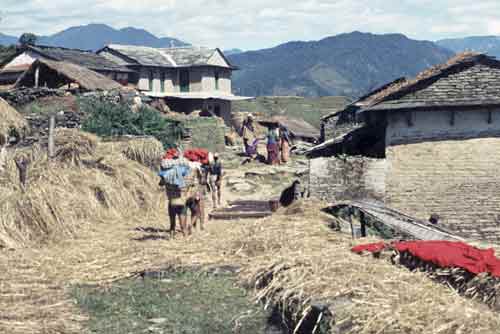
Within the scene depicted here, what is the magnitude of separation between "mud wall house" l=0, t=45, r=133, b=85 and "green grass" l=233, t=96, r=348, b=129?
10.9m

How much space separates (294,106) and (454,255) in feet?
139

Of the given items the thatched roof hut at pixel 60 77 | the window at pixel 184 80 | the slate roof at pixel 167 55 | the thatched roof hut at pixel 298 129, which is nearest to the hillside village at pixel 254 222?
the thatched roof hut at pixel 60 77

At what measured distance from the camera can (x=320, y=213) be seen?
10.8 metres

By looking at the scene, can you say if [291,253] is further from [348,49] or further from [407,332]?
[348,49]

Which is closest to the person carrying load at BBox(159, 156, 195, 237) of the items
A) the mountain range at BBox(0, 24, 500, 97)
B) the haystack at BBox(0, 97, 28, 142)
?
Answer: the haystack at BBox(0, 97, 28, 142)

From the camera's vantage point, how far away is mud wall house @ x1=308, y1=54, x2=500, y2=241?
14.0 m

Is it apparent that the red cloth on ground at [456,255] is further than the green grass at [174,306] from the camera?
Yes

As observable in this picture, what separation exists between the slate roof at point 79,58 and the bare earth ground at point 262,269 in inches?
973

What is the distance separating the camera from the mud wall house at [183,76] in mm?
40562

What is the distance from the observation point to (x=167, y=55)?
4425 cm

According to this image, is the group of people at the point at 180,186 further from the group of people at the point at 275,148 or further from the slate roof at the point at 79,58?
the slate roof at the point at 79,58

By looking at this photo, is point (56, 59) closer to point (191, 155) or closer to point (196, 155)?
point (196, 155)

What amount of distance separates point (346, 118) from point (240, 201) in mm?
9129

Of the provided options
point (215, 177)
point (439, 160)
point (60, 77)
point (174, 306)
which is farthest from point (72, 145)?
point (60, 77)
